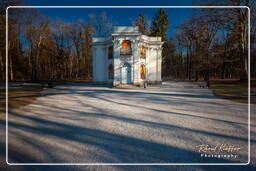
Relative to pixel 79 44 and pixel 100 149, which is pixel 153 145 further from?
pixel 79 44

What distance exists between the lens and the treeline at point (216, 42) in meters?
11.2

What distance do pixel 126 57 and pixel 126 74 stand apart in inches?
98.4

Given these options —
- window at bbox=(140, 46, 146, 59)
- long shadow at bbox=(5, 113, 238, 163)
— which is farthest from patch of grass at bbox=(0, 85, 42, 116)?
window at bbox=(140, 46, 146, 59)

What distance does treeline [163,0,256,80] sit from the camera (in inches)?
440

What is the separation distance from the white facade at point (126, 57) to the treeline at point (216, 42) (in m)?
6.80

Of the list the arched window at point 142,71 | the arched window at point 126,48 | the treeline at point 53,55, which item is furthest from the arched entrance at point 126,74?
the treeline at point 53,55

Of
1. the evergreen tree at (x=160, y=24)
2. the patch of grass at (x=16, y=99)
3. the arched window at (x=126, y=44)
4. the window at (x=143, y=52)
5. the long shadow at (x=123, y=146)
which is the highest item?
the evergreen tree at (x=160, y=24)

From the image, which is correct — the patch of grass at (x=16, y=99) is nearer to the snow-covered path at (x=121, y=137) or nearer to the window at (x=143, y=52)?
the snow-covered path at (x=121, y=137)

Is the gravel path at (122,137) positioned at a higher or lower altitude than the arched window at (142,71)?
lower

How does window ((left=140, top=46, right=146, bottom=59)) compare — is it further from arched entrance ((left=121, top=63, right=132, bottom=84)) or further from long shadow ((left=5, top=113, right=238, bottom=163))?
long shadow ((left=5, top=113, right=238, bottom=163))

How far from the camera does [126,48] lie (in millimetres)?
18453

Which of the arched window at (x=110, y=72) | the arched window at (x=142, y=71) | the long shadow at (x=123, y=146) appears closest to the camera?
the long shadow at (x=123, y=146)

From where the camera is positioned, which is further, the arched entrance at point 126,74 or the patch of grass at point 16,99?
the arched entrance at point 126,74

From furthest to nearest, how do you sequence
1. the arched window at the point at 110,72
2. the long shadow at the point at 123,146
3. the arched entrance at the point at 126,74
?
the arched window at the point at 110,72
the arched entrance at the point at 126,74
the long shadow at the point at 123,146
